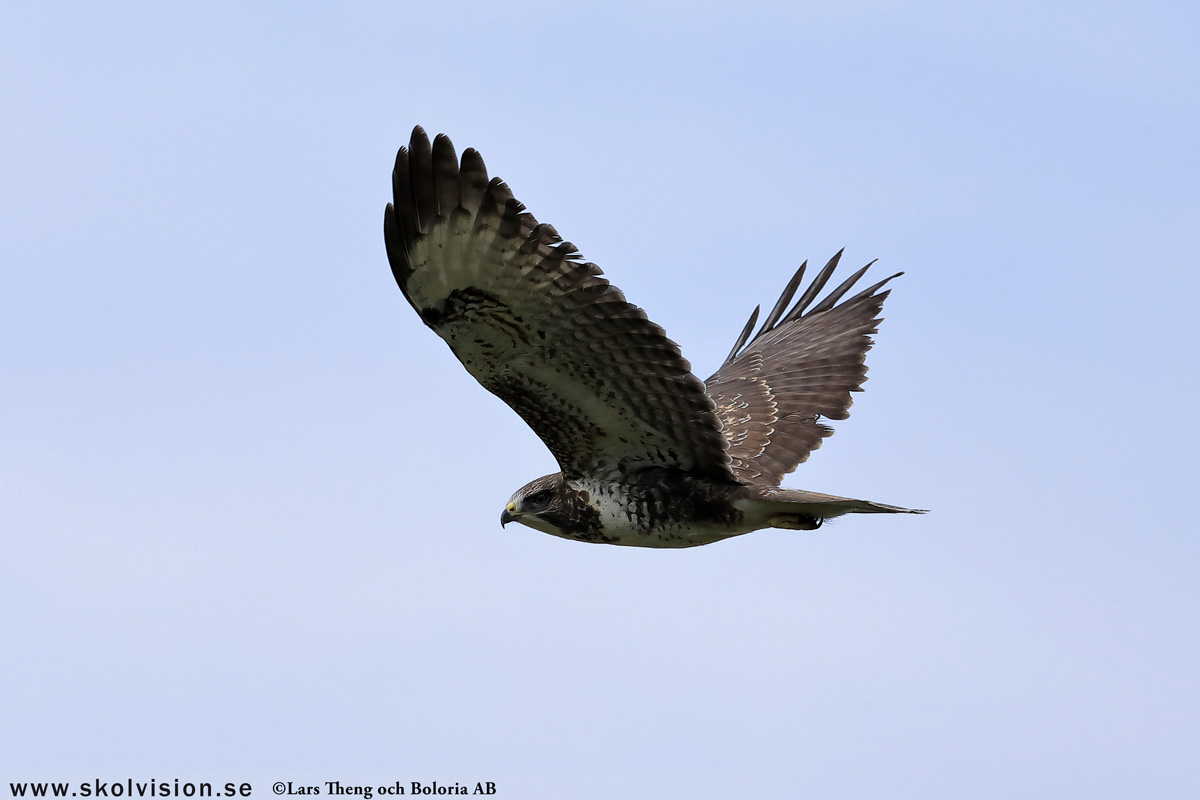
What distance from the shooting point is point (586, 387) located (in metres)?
8.31

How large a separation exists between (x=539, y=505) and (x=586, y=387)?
129 centimetres

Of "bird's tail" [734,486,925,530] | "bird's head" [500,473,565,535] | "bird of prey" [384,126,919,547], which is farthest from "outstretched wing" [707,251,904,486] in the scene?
"bird's head" [500,473,565,535]

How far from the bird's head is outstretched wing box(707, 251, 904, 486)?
1.20 metres

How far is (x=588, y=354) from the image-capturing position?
8000 mm

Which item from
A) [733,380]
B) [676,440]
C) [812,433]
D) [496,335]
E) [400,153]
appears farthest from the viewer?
[733,380]

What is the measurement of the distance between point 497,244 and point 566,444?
1818 millimetres

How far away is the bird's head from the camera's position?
30.3 feet

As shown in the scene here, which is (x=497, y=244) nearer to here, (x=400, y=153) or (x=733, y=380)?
(x=400, y=153)

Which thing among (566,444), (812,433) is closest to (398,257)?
(566,444)

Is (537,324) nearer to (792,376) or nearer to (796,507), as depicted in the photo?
(796,507)

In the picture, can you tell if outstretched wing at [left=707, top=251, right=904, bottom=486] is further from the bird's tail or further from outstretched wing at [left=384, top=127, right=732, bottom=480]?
outstretched wing at [left=384, top=127, right=732, bottom=480]

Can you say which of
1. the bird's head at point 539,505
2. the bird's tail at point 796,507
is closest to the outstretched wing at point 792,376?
the bird's tail at point 796,507

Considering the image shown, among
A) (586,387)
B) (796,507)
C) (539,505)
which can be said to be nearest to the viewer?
(586,387)

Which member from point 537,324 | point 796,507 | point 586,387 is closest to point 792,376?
point 796,507
